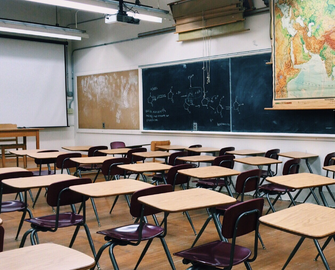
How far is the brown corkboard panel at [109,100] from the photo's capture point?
9.27 m

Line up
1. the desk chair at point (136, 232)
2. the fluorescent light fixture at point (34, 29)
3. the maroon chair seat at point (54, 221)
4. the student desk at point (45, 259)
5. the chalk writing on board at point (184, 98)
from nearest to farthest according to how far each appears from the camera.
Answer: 1. the student desk at point (45, 259)
2. the desk chair at point (136, 232)
3. the maroon chair seat at point (54, 221)
4. the chalk writing on board at point (184, 98)
5. the fluorescent light fixture at point (34, 29)

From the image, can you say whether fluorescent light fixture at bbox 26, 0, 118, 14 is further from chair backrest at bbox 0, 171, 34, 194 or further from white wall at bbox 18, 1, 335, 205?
chair backrest at bbox 0, 171, 34, 194

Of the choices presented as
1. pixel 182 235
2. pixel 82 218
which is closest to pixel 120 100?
pixel 182 235

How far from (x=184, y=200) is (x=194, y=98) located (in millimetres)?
5148

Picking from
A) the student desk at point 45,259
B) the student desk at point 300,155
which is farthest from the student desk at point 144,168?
the student desk at point 45,259

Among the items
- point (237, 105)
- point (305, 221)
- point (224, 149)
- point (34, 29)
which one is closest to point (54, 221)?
point (305, 221)

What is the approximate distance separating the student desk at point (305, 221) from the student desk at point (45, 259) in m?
1.11

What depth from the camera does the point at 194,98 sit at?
309 inches

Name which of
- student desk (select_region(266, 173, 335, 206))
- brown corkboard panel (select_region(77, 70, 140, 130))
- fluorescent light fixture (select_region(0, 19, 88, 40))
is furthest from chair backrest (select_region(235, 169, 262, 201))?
fluorescent light fixture (select_region(0, 19, 88, 40))

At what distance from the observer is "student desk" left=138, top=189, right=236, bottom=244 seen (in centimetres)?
262

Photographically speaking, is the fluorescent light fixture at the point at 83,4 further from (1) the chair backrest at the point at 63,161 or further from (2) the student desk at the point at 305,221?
(2) the student desk at the point at 305,221

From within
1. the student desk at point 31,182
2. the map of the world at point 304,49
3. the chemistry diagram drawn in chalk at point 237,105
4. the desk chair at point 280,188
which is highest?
the map of the world at point 304,49

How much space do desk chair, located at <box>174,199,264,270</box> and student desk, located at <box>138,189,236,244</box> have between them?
0.80ft

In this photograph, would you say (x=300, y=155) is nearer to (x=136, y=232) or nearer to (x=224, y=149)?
(x=224, y=149)
